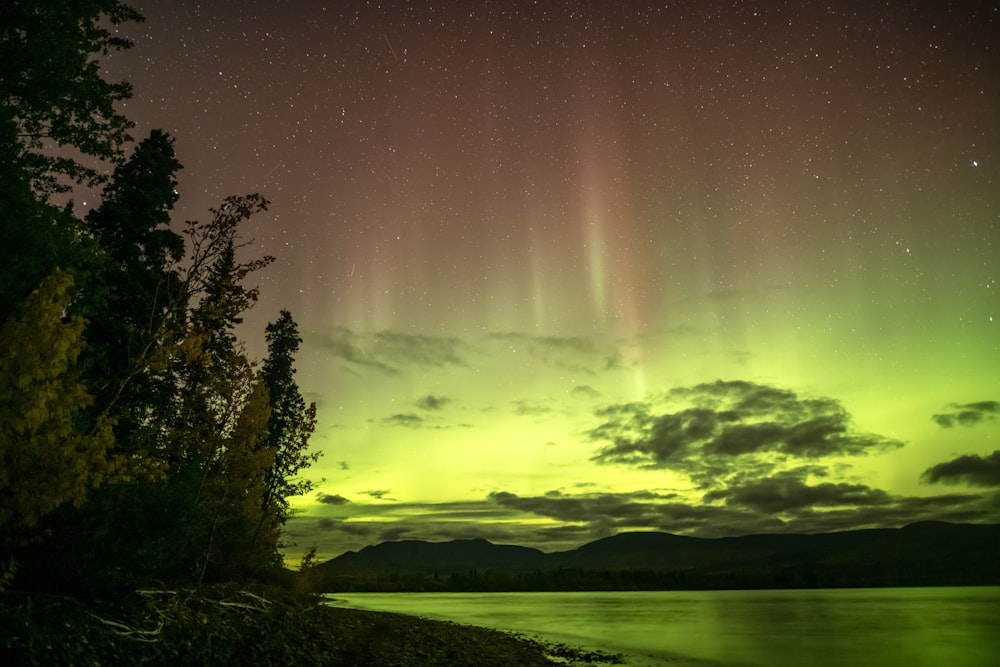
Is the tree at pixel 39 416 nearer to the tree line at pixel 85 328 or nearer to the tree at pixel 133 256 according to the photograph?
the tree line at pixel 85 328

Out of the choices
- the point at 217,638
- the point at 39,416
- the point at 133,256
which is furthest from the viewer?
the point at 133,256

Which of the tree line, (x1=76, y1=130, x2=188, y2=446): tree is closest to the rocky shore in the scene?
Answer: the tree line

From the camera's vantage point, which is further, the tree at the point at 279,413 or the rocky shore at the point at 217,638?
the tree at the point at 279,413

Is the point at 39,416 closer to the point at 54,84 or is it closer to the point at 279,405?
the point at 54,84

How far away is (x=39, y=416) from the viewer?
13062 mm

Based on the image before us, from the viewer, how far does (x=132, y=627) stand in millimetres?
15461

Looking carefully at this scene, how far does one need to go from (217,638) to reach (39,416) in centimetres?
896

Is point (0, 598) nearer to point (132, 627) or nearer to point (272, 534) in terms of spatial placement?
point (132, 627)

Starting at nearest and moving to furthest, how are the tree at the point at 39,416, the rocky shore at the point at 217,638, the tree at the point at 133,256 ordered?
the rocky shore at the point at 217,638 → the tree at the point at 39,416 → the tree at the point at 133,256

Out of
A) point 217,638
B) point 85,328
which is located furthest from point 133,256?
point 217,638

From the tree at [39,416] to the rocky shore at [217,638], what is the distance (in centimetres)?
202

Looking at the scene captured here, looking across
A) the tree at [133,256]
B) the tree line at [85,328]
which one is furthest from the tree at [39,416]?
the tree at [133,256]

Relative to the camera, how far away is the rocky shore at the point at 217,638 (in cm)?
1252

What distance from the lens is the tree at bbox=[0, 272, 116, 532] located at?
43.1 feet
